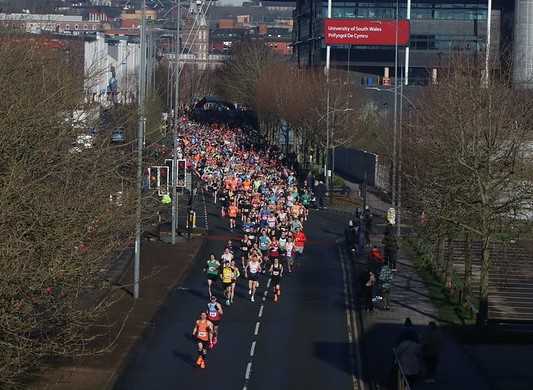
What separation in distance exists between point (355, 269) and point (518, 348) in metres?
11.2

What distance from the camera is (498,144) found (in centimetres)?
2859

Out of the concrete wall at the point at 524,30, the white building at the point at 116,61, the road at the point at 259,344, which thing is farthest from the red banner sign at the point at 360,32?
the road at the point at 259,344

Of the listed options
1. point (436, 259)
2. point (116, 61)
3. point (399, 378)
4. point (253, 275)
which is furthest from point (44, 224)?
point (116, 61)

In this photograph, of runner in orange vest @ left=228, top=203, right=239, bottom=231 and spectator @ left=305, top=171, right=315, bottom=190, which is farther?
spectator @ left=305, top=171, right=315, bottom=190

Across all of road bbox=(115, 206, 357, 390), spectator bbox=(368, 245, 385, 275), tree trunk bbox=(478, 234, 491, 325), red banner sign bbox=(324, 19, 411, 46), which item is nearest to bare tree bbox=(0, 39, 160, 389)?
road bbox=(115, 206, 357, 390)

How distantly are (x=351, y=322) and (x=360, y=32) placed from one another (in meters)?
77.0

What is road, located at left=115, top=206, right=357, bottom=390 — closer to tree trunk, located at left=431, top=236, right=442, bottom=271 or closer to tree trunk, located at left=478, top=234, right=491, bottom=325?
→ tree trunk, located at left=478, top=234, right=491, bottom=325

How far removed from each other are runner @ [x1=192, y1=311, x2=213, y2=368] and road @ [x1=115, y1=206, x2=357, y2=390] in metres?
0.18

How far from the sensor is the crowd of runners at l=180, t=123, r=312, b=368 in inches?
1158

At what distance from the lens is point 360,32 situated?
102500 millimetres

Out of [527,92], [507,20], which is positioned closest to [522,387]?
[527,92]

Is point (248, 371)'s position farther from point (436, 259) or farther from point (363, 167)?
point (363, 167)

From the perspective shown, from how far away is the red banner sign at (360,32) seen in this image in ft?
332

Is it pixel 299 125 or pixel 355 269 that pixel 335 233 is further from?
pixel 299 125
